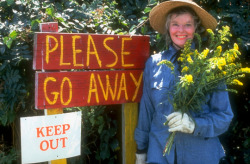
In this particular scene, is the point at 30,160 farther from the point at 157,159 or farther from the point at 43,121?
the point at 157,159

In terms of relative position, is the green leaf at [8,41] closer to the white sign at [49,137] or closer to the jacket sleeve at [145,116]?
the white sign at [49,137]

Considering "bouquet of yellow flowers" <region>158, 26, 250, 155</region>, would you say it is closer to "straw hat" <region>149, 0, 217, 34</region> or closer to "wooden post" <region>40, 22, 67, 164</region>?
"straw hat" <region>149, 0, 217, 34</region>

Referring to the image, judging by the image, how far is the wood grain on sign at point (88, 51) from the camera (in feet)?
6.88

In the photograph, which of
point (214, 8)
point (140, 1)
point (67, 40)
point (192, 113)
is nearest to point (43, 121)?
point (67, 40)

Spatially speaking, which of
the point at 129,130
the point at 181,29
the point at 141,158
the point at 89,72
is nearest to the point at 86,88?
the point at 89,72

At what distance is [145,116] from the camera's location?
92.7 inches

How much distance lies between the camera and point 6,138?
9.75 ft

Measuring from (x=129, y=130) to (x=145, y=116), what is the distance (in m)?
0.26

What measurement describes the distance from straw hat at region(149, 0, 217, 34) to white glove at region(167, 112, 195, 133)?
2.79ft

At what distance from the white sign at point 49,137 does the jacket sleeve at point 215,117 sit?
0.89 meters

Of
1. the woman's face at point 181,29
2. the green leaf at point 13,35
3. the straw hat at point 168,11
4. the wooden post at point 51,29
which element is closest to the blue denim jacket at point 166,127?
the woman's face at point 181,29

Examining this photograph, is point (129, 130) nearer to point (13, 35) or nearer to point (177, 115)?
point (177, 115)

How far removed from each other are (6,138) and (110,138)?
3.33ft

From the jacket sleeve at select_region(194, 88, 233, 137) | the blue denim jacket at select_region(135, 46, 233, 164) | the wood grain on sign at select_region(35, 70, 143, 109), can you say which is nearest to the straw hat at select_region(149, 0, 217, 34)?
the blue denim jacket at select_region(135, 46, 233, 164)
